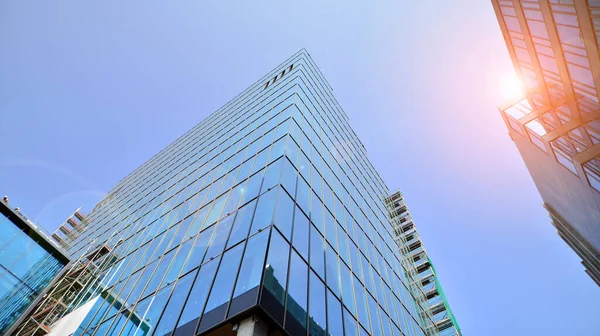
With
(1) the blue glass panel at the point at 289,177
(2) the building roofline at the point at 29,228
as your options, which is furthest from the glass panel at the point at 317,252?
(2) the building roofline at the point at 29,228

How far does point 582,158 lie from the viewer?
24.0 meters

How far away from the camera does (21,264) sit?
1652 cm

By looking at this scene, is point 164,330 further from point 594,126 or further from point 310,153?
point 594,126

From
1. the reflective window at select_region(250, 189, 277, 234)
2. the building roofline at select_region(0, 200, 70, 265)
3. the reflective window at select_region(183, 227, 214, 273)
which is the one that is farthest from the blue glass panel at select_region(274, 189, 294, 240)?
the building roofline at select_region(0, 200, 70, 265)

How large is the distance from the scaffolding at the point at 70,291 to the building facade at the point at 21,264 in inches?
15.8

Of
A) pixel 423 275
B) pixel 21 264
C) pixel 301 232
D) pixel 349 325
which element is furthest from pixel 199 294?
pixel 423 275

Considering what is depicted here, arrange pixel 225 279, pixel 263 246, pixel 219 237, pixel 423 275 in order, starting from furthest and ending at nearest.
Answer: pixel 423 275
pixel 219 237
pixel 263 246
pixel 225 279

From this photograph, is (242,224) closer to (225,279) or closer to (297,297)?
(225,279)

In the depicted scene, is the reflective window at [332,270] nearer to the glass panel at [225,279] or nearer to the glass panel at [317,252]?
the glass panel at [317,252]

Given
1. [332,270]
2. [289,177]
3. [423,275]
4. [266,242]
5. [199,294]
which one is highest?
[423,275]

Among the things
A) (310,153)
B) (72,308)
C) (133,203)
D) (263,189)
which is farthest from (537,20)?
(133,203)

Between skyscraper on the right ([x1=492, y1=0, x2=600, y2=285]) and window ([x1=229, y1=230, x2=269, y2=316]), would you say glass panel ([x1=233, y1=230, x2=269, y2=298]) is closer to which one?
window ([x1=229, y1=230, x2=269, y2=316])

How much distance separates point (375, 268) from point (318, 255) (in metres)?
7.24

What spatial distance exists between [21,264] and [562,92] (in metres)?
34.3
